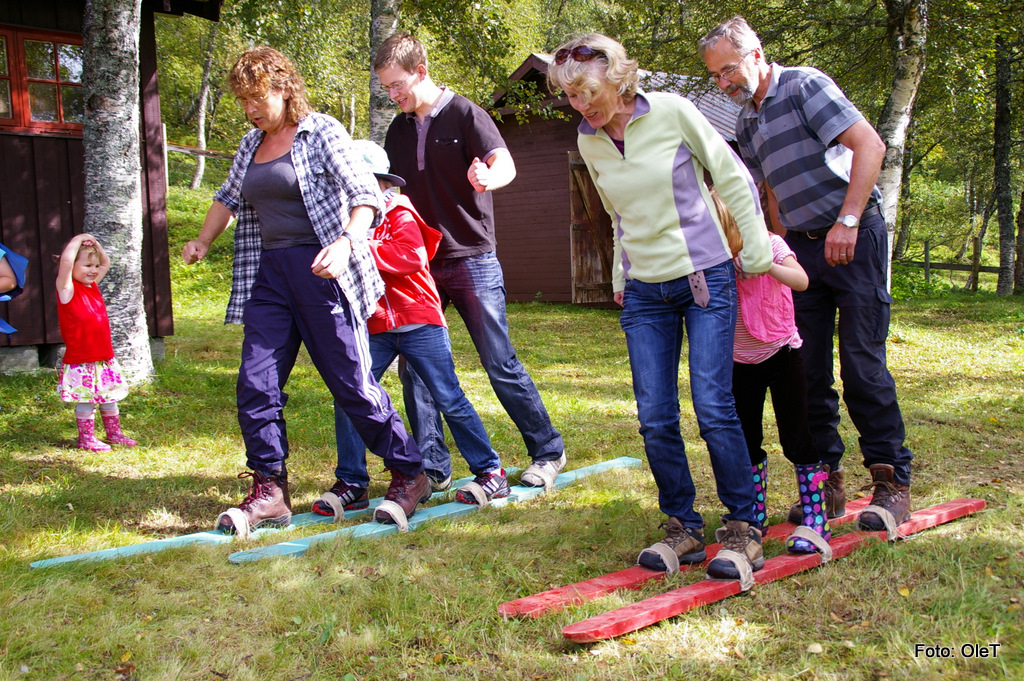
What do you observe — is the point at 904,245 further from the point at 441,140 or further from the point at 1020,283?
the point at 441,140

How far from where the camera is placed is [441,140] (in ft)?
13.9

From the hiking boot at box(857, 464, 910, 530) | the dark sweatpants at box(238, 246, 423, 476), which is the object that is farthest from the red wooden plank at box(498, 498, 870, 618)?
the dark sweatpants at box(238, 246, 423, 476)

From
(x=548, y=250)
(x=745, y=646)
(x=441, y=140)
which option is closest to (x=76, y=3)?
(x=441, y=140)

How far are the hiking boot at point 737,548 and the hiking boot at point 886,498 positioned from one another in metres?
0.66

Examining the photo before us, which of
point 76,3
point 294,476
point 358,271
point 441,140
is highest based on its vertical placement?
point 76,3

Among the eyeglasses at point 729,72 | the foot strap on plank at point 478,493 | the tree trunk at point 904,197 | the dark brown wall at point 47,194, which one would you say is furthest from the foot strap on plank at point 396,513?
the tree trunk at point 904,197

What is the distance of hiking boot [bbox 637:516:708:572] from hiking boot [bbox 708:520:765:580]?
117 mm

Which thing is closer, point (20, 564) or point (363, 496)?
point (20, 564)

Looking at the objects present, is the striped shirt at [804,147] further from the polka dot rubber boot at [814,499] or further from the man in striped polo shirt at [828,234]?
the polka dot rubber boot at [814,499]

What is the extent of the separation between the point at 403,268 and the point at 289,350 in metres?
0.65

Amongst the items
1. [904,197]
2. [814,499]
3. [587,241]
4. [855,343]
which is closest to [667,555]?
[814,499]

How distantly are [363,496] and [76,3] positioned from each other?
6.58 m

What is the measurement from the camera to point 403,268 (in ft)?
13.1

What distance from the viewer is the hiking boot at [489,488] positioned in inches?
162
